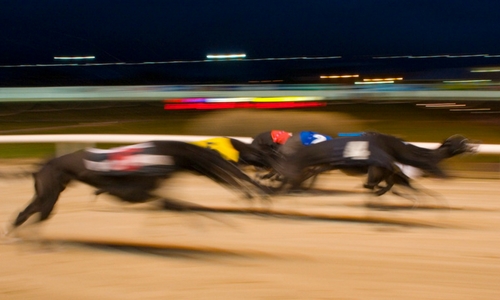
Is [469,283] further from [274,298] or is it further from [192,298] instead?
[192,298]

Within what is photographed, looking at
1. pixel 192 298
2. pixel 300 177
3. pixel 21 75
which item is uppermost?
pixel 21 75

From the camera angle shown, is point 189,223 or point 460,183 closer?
point 189,223

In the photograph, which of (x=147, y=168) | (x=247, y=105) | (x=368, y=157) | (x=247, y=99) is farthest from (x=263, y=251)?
(x=247, y=99)

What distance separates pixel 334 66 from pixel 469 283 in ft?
36.8

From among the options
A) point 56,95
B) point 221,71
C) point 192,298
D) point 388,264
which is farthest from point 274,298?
point 56,95

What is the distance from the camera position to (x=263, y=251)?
14.1 ft

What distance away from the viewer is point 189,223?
5273 mm

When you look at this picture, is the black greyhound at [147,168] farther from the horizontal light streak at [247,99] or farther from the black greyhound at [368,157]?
the horizontal light streak at [247,99]

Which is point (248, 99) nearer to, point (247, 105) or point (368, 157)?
point (247, 105)

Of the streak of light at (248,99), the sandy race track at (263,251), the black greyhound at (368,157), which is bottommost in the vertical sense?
the sandy race track at (263,251)

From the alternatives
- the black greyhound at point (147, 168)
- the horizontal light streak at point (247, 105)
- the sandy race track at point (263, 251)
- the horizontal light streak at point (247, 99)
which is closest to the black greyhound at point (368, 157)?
the sandy race track at point (263, 251)

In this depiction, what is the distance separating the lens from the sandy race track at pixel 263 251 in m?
3.47

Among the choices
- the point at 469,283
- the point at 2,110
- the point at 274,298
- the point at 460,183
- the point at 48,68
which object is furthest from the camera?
the point at 2,110

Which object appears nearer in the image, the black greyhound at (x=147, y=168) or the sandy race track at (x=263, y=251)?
the sandy race track at (x=263, y=251)
